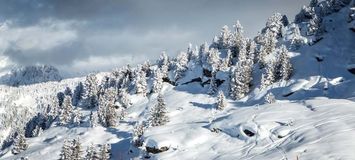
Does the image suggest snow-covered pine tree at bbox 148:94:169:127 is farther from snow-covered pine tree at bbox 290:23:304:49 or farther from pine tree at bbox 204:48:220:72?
snow-covered pine tree at bbox 290:23:304:49

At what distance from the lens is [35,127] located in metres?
195

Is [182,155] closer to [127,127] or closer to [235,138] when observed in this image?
[235,138]

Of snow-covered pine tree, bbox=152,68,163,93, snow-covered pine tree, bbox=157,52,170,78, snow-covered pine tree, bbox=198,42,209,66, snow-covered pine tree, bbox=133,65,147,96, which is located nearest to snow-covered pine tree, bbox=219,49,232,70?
snow-covered pine tree, bbox=198,42,209,66

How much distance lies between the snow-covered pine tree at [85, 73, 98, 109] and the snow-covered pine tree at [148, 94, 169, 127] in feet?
180

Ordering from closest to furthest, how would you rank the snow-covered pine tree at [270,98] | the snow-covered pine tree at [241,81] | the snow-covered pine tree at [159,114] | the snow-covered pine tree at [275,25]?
the snow-covered pine tree at [159,114] < the snow-covered pine tree at [270,98] < the snow-covered pine tree at [241,81] < the snow-covered pine tree at [275,25]

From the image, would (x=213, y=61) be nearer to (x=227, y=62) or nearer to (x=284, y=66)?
(x=227, y=62)

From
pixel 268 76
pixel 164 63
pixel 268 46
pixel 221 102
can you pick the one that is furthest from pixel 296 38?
pixel 164 63

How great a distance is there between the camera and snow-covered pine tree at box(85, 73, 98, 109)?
600ft

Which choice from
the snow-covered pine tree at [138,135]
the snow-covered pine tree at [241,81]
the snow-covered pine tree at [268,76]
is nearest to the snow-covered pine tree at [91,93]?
the snow-covered pine tree at [241,81]

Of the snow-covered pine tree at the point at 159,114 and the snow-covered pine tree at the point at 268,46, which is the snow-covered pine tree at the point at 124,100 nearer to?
the snow-covered pine tree at the point at 159,114

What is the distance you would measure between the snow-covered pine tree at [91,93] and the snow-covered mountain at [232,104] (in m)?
0.39

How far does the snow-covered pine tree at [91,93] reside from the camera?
600ft

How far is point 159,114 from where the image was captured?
431 feet

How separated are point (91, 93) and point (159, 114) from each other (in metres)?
59.2
